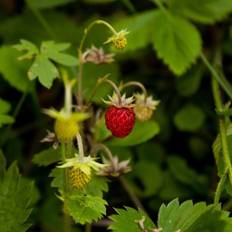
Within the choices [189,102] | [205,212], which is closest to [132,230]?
[205,212]

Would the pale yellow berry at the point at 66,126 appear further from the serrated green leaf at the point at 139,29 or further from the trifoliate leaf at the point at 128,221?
the serrated green leaf at the point at 139,29

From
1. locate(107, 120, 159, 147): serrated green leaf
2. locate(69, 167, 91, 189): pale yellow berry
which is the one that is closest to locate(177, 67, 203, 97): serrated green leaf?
locate(107, 120, 159, 147): serrated green leaf

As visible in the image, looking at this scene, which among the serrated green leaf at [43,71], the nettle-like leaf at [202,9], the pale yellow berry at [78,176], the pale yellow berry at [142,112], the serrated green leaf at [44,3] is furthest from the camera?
the serrated green leaf at [44,3]

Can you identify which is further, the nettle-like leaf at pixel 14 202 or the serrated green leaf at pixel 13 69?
the serrated green leaf at pixel 13 69

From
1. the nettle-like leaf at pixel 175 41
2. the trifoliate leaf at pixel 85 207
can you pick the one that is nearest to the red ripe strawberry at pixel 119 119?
the trifoliate leaf at pixel 85 207

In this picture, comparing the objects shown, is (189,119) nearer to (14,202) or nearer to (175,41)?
(175,41)

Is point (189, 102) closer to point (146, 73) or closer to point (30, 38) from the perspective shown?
point (146, 73)

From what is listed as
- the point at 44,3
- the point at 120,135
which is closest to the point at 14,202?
the point at 120,135

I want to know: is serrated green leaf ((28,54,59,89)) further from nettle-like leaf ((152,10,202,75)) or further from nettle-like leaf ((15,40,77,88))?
nettle-like leaf ((152,10,202,75))
